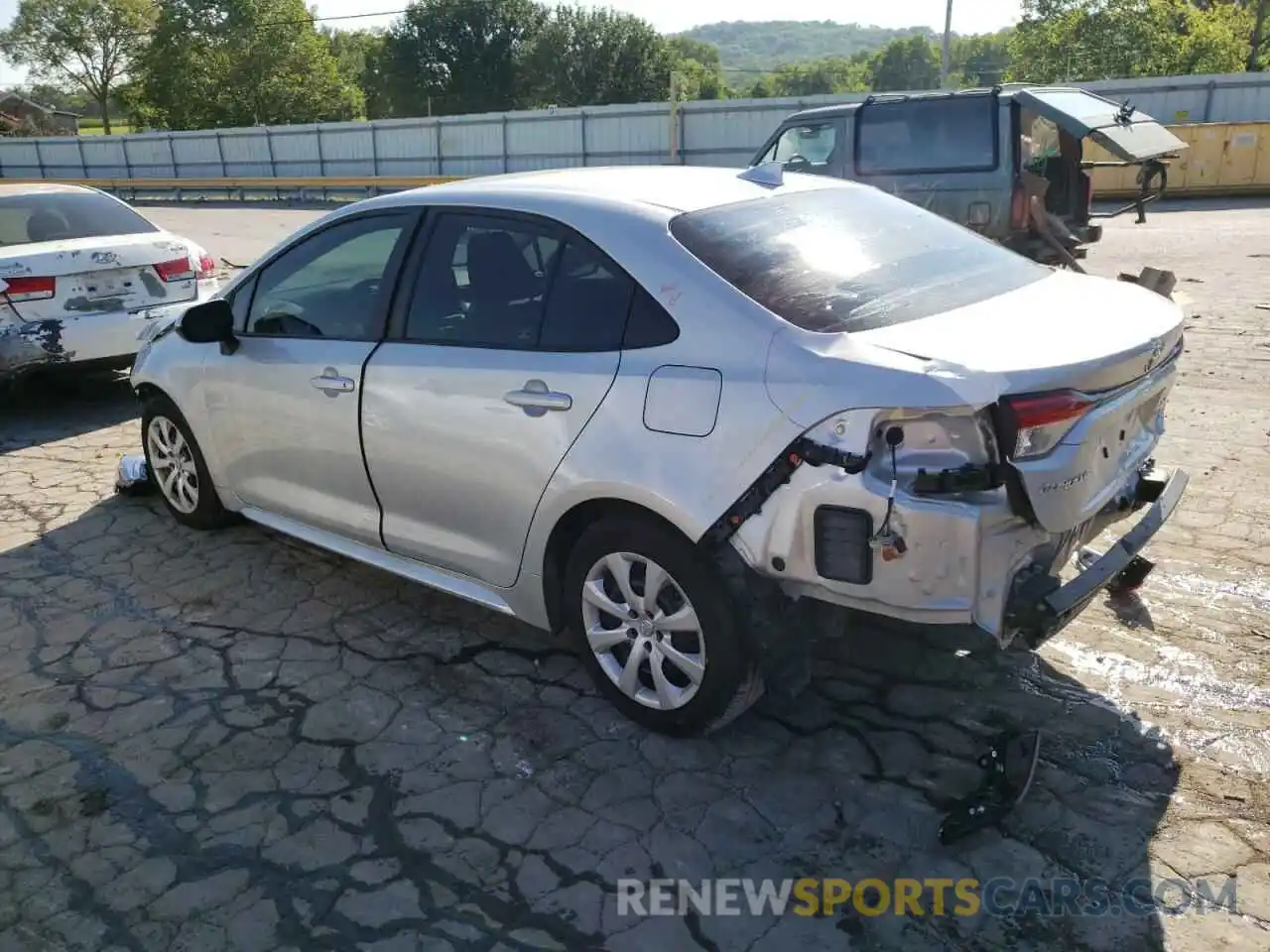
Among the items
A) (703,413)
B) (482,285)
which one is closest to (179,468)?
(482,285)

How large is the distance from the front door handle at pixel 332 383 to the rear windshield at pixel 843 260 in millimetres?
1410

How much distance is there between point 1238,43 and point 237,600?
144 feet

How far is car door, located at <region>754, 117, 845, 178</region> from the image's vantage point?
936cm

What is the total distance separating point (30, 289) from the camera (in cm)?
652

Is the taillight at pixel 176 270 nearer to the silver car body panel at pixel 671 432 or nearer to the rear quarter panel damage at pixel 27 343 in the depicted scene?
the rear quarter panel damage at pixel 27 343

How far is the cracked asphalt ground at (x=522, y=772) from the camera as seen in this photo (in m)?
2.57

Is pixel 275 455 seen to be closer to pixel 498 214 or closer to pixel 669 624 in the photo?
pixel 498 214

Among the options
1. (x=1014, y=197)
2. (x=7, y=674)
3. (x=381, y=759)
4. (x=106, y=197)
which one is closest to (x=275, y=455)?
(x=7, y=674)

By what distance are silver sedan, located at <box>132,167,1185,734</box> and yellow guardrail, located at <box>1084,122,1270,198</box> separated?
20.1 meters

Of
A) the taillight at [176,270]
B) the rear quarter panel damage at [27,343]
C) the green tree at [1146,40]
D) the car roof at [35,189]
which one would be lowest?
the rear quarter panel damage at [27,343]

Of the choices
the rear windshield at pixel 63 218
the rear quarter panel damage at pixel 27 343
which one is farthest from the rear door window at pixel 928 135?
the rear quarter panel damage at pixel 27 343

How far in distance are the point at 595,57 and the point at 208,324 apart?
64.0 metres

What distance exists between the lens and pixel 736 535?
2.81 metres

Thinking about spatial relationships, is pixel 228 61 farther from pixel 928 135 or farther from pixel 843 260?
pixel 843 260
